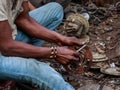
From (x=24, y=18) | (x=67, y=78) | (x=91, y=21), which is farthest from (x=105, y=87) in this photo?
(x=91, y=21)

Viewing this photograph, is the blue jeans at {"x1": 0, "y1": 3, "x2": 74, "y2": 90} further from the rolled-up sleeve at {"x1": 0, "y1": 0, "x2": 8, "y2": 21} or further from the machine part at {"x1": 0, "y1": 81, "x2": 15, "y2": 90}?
the rolled-up sleeve at {"x1": 0, "y1": 0, "x2": 8, "y2": 21}

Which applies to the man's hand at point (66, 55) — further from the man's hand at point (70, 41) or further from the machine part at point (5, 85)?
the machine part at point (5, 85)

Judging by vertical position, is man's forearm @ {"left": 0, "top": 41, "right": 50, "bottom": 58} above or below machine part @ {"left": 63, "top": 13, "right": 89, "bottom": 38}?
above

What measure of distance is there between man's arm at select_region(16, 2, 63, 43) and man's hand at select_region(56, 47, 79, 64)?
17.1 inches

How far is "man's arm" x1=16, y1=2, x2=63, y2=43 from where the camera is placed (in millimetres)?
3199

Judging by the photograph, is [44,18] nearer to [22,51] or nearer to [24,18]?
[24,18]

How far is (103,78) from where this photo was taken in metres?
3.64

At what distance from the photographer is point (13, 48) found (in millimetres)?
2699

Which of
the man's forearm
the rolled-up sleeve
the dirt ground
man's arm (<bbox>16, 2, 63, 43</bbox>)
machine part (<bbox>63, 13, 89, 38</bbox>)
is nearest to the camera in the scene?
the rolled-up sleeve

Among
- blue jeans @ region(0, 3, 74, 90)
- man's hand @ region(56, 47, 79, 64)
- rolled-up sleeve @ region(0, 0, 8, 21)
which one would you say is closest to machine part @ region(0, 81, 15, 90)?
blue jeans @ region(0, 3, 74, 90)

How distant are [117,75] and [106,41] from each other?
3.07ft

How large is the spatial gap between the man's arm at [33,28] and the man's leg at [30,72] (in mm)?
573

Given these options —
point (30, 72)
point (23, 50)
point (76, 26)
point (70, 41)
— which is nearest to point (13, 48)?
point (23, 50)

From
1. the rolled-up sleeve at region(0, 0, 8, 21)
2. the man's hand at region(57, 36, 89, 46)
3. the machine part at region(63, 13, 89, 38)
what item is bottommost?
the machine part at region(63, 13, 89, 38)
